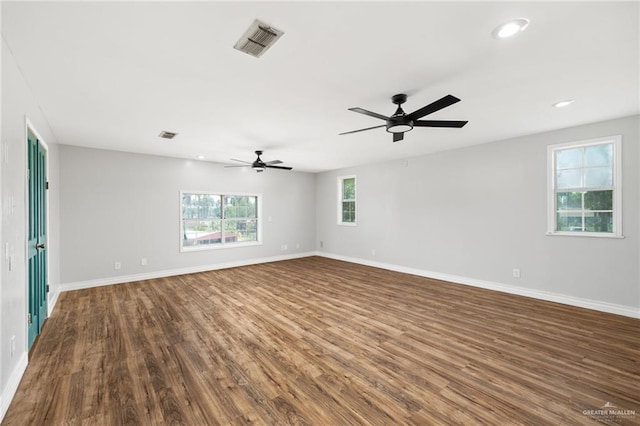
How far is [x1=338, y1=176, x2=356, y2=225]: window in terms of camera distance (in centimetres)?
764

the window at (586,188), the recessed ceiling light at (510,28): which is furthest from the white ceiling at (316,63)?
the window at (586,188)

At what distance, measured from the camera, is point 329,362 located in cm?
251

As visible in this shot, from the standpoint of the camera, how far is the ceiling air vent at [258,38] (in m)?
1.81

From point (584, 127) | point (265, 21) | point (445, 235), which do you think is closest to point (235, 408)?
point (265, 21)

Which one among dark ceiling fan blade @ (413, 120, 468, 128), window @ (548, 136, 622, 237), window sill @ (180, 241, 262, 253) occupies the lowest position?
window sill @ (180, 241, 262, 253)

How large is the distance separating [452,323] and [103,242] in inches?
237

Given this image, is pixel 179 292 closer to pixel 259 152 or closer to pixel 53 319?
pixel 53 319

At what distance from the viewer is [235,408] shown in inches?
75.4

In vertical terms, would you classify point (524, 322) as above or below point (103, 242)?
below

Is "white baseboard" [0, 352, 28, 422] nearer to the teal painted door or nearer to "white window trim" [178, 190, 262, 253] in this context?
the teal painted door

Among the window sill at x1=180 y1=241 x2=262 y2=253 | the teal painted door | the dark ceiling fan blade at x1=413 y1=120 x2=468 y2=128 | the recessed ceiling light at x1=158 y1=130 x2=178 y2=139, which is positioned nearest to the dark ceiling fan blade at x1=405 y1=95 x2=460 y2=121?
the dark ceiling fan blade at x1=413 y1=120 x2=468 y2=128

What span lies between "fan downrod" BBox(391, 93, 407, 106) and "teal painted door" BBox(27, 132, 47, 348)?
3797mm

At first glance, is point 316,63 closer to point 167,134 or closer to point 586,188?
point 167,134

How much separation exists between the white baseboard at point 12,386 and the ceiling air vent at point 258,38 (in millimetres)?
2884
